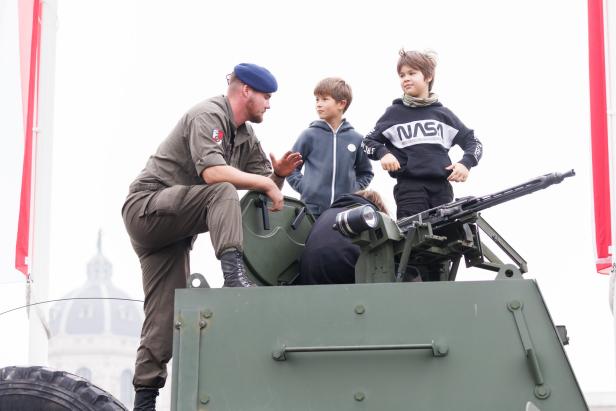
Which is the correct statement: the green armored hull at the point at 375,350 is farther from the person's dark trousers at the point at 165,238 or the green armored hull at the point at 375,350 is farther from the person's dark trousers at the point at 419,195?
the person's dark trousers at the point at 419,195

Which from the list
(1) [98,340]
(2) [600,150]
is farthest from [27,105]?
(1) [98,340]

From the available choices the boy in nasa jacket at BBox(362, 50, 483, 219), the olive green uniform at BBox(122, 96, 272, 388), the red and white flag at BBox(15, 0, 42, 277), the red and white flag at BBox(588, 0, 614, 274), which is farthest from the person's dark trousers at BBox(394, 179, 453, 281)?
the red and white flag at BBox(15, 0, 42, 277)

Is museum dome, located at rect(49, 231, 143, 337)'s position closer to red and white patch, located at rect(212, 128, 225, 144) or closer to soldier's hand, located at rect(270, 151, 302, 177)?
soldier's hand, located at rect(270, 151, 302, 177)

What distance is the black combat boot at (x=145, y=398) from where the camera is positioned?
584 cm

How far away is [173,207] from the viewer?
567cm

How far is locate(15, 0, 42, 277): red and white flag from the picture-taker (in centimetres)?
1108

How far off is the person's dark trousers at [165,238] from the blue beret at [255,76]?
67 cm

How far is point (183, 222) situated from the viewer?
5723mm

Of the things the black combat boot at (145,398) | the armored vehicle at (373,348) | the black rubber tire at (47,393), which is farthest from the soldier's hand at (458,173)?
the black rubber tire at (47,393)

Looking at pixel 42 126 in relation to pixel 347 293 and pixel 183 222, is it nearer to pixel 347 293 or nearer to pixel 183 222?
pixel 183 222

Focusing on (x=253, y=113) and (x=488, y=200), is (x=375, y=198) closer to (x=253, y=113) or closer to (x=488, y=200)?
(x=253, y=113)

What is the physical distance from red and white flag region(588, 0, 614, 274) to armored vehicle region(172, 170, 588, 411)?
18.2 ft

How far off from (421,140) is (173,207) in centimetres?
186

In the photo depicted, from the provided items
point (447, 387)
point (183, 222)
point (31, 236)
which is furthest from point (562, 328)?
point (31, 236)
